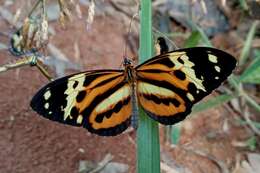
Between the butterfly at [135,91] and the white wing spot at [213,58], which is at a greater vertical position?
the white wing spot at [213,58]

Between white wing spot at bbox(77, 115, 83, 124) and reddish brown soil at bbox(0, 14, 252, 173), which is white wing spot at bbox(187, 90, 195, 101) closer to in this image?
white wing spot at bbox(77, 115, 83, 124)

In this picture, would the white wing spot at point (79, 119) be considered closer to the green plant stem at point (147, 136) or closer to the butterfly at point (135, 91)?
the butterfly at point (135, 91)

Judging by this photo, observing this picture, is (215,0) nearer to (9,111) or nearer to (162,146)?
(162,146)

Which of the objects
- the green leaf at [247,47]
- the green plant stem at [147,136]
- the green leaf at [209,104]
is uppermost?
the green leaf at [247,47]

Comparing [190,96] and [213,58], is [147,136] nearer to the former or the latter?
[190,96]

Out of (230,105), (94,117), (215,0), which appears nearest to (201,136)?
(230,105)

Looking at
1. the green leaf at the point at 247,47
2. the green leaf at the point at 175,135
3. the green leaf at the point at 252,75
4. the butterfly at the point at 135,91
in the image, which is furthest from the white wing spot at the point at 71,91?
the green leaf at the point at 247,47
